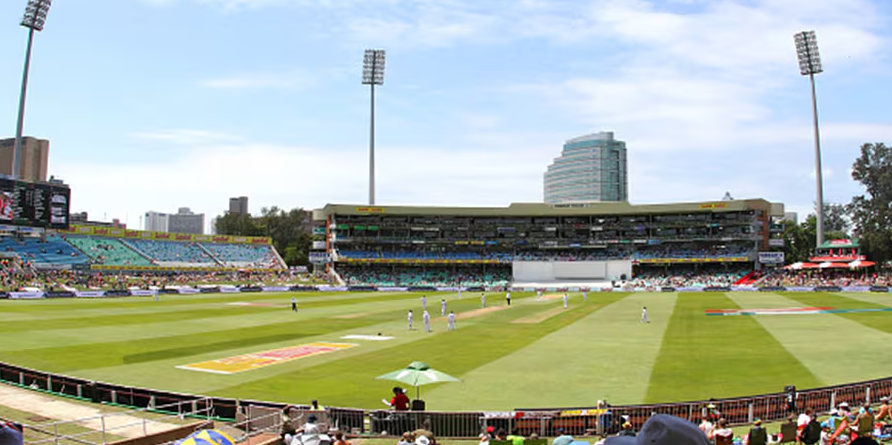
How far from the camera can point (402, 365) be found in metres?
25.3

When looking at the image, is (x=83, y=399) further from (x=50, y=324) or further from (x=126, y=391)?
(x=50, y=324)

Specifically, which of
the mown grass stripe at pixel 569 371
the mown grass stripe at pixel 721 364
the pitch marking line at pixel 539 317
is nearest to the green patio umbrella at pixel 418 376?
the mown grass stripe at pixel 569 371

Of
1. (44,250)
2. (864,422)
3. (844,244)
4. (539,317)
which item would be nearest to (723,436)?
(864,422)

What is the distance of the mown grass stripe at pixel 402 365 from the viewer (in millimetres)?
20125

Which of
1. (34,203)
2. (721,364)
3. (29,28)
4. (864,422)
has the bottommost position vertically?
(721,364)

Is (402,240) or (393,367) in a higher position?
(402,240)

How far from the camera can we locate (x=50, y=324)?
39.9m

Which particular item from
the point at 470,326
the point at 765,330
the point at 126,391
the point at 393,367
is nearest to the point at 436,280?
the point at 470,326

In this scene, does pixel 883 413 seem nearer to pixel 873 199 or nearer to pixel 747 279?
pixel 747 279

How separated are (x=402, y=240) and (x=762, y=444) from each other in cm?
9812

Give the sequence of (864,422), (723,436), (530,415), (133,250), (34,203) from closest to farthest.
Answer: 1. (723,436)
2. (864,422)
3. (530,415)
4. (34,203)
5. (133,250)

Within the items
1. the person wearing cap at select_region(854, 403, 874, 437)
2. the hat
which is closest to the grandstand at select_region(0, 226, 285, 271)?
the person wearing cap at select_region(854, 403, 874, 437)

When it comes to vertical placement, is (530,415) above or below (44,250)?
below

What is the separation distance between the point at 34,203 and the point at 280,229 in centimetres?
8088
